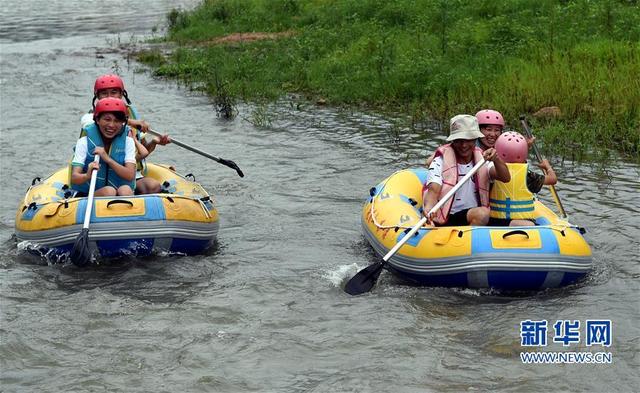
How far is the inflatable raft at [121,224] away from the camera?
7.72m

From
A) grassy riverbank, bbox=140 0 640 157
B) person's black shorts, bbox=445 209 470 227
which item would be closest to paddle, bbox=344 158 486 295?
person's black shorts, bbox=445 209 470 227

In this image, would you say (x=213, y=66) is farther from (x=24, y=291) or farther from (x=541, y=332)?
(x=541, y=332)

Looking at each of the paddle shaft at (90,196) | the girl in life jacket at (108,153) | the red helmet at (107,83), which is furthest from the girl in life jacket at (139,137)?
the paddle shaft at (90,196)

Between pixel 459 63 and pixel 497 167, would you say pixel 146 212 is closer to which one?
pixel 497 167

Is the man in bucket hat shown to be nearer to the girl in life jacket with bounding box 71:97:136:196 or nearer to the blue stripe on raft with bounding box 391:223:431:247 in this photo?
the blue stripe on raft with bounding box 391:223:431:247

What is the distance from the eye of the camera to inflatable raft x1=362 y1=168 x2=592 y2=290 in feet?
22.6

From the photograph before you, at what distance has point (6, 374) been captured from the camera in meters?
5.93

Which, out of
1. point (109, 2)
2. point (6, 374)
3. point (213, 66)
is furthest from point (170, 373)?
point (109, 2)

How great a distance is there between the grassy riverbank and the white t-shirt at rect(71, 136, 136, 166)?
540 cm

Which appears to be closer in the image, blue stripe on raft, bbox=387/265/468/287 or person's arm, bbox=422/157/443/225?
blue stripe on raft, bbox=387/265/468/287

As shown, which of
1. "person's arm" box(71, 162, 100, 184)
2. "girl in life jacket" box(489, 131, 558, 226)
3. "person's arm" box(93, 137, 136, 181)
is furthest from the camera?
"person's arm" box(93, 137, 136, 181)

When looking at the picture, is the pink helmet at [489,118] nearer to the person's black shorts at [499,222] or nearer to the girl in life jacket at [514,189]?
the girl in life jacket at [514,189]

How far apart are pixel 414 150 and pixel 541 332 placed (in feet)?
18.3

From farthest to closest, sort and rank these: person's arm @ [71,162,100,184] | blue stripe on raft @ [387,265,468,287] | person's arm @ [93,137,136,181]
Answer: person's arm @ [93,137,136,181] < person's arm @ [71,162,100,184] < blue stripe on raft @ [387,265,468,287]
